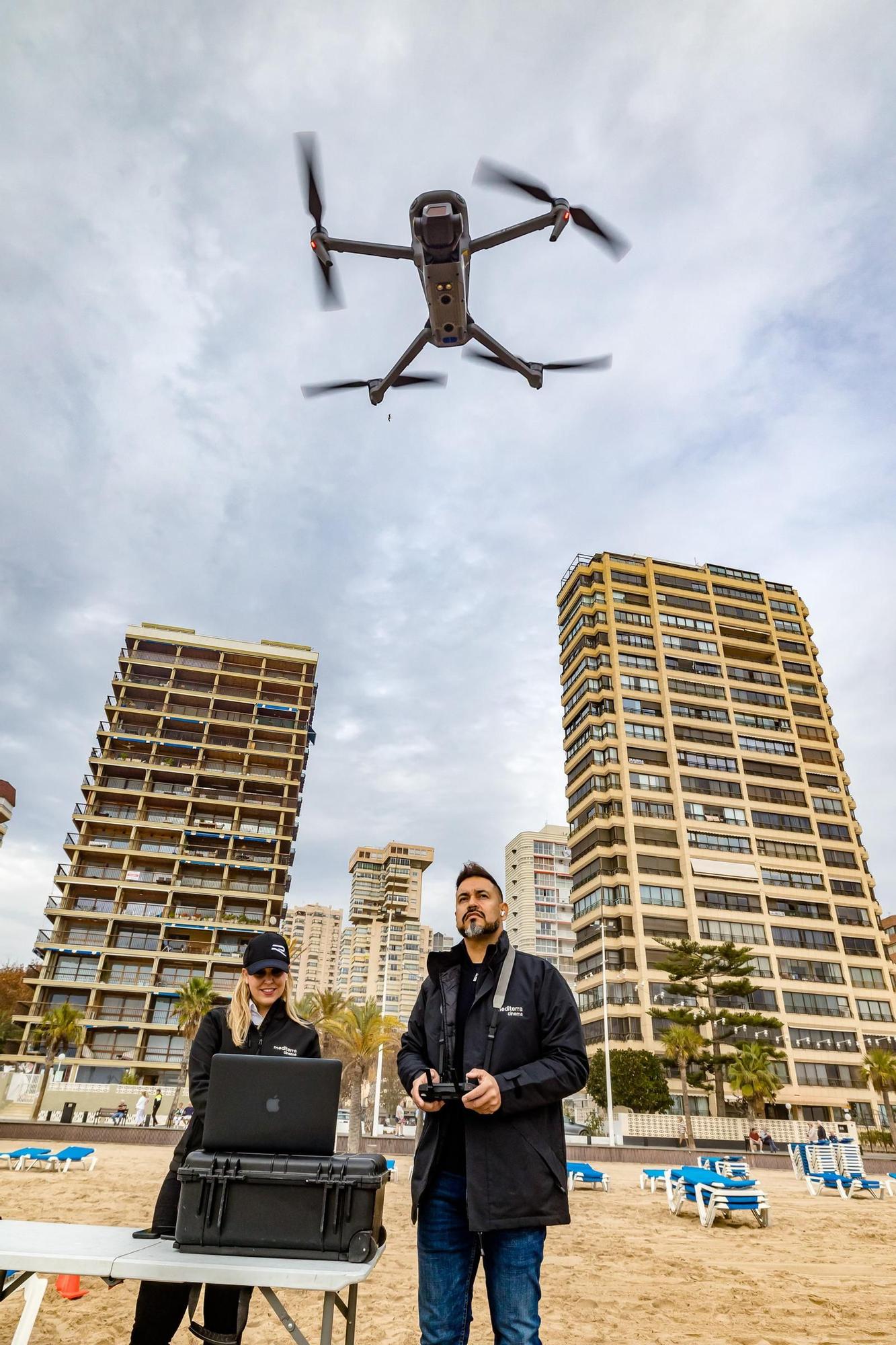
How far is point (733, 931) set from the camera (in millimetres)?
56531

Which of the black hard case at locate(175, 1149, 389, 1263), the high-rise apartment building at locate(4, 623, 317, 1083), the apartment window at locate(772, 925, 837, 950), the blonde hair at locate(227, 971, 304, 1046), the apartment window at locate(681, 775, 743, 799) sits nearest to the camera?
the black hard case at locate(175, 1149, 389, 1263)

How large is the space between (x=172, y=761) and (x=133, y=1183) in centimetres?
5243

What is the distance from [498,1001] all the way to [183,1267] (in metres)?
1.34

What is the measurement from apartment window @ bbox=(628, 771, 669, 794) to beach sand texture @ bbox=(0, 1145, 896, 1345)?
4785cm

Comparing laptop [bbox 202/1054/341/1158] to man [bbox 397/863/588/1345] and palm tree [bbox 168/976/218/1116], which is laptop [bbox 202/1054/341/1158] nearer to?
man [bbox 397/863/588/1345]

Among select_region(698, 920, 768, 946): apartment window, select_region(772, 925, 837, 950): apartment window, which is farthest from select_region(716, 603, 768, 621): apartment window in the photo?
select_region(698, 920, 768, 946): apartment window

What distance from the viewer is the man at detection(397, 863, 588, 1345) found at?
269 cm

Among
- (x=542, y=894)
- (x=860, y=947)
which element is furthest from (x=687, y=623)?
(x=542, y=894)

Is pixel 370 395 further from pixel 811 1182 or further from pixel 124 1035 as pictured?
pixel 124 1035

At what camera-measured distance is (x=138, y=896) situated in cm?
5900

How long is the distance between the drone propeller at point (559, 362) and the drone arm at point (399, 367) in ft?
3.89

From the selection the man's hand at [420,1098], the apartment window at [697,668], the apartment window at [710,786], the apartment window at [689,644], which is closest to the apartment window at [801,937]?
the apartment window at [710,786]

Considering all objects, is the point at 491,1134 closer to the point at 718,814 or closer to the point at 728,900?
the point at 728,900

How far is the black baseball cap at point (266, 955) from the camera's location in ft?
12.6
